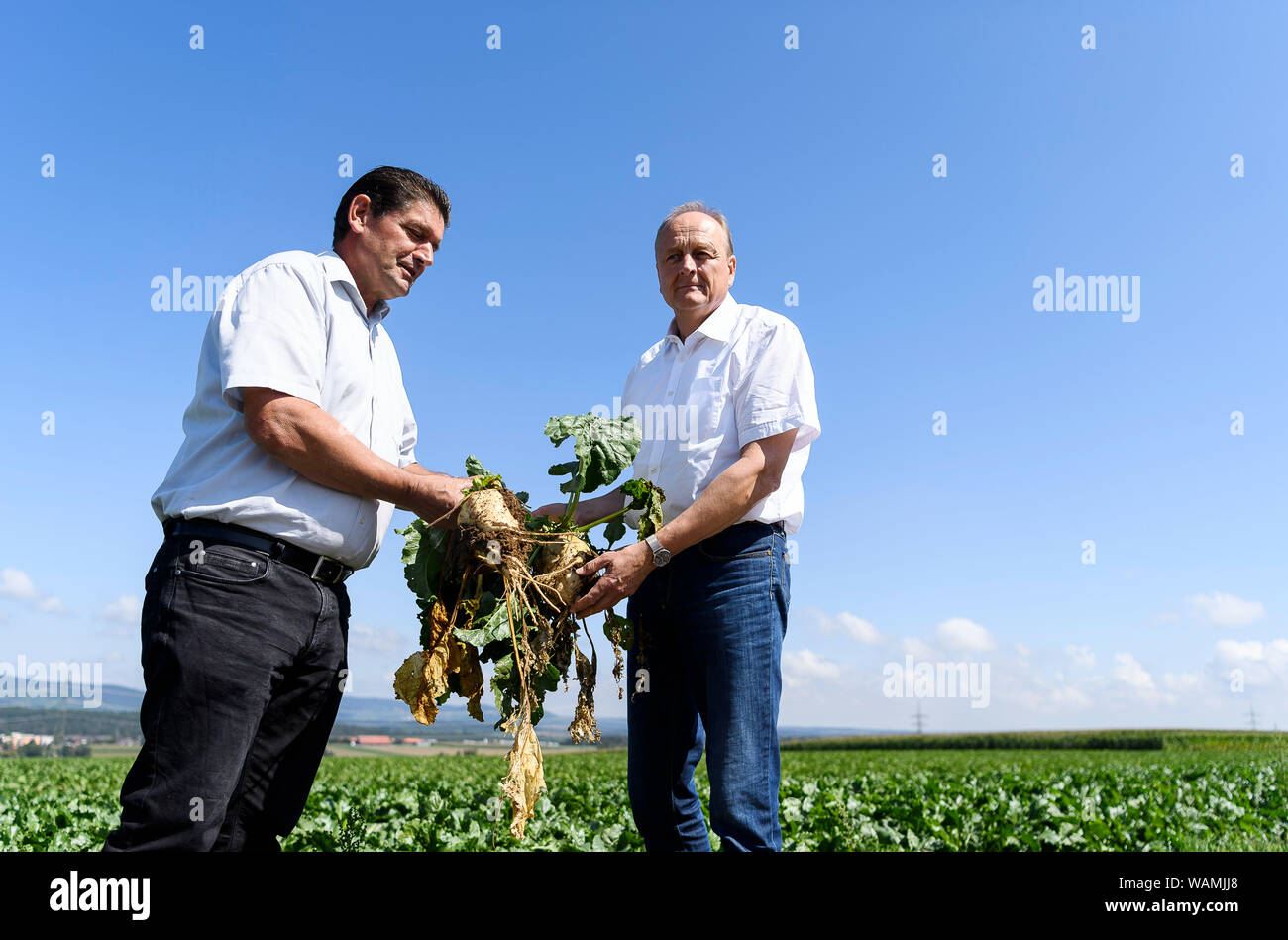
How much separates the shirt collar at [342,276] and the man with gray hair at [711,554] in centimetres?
104

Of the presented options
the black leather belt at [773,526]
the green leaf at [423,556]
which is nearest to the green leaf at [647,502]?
the black leather belt at [773,526]

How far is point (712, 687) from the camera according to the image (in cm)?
299

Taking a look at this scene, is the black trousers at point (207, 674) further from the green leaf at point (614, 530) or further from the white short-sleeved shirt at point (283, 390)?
the green leaf at point (614, 530)

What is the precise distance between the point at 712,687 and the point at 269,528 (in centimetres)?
152

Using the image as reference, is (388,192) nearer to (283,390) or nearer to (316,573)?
(283,390)

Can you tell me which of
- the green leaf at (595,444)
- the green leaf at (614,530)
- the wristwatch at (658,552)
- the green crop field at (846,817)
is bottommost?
the green crop field at (846,817)

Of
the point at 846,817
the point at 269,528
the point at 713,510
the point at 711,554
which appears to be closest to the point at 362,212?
the point at 269,528

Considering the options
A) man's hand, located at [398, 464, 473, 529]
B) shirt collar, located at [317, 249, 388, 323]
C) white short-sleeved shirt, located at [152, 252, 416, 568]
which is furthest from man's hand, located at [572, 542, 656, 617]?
shirt collar, located at [317, 249, 388, 323]

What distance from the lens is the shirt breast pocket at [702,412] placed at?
3.14 metres

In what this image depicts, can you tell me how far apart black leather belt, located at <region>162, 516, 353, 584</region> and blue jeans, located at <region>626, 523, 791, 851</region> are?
46.8 inches
